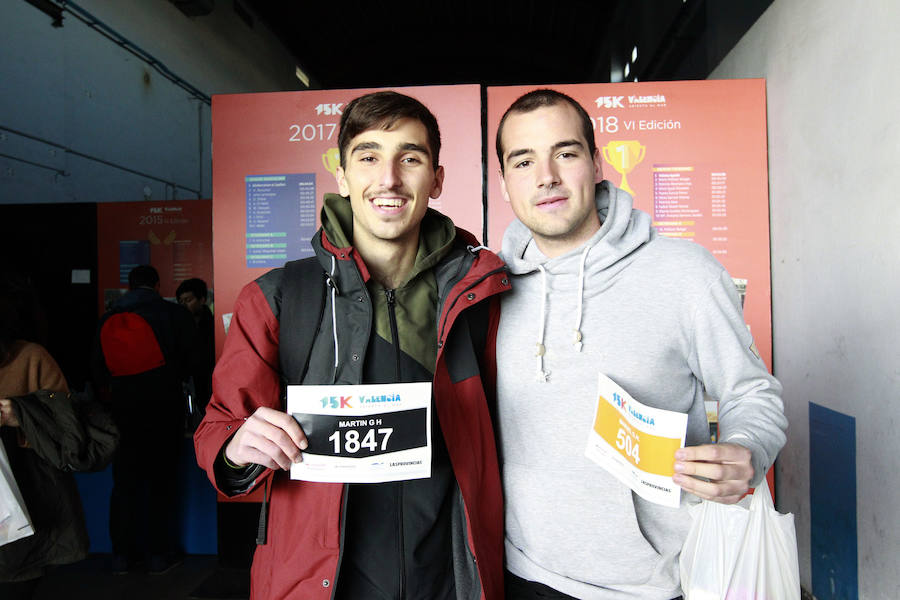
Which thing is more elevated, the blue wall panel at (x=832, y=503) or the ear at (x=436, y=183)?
the ear at (x=436, y=183)

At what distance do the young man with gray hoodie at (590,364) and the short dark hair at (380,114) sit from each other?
0.73 feet

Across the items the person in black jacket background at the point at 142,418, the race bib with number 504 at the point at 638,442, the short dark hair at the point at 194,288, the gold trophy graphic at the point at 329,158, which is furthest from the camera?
the short dark hair at the point at 194,288

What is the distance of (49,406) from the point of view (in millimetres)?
1989

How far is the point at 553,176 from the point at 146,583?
10.9 ft

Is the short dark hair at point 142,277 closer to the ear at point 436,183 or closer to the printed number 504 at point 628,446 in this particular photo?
the ear at point 436,183

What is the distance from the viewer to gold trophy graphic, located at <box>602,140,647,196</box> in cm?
277

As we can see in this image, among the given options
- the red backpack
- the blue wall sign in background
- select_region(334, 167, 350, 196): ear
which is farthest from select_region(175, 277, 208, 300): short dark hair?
select_region(334, 167, 350, 196): ear

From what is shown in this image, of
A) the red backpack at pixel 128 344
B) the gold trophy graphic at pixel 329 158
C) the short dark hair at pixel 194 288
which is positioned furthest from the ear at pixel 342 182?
the short dark hair at pixel 194 288

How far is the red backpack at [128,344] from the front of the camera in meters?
3.32

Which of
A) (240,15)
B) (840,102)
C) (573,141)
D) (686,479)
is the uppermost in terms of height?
(240,15)

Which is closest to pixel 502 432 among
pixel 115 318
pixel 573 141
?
pixel 573 141

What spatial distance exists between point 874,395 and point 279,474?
1.90 metres

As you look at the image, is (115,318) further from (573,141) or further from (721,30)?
(721,30)

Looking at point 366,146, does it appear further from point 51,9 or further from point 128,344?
point 51,9
